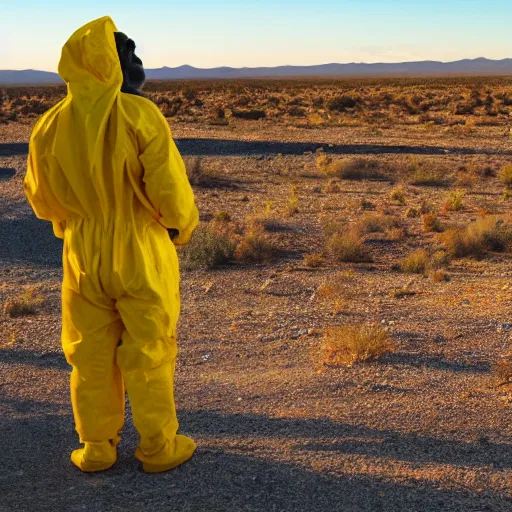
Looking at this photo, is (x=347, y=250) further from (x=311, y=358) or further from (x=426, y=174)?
(x=426, y=174)

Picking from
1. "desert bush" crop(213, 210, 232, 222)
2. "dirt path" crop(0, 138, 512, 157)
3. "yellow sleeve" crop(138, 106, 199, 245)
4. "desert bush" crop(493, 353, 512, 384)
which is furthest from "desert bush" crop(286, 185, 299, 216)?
"yellow sleeve" crop(138, 106, 199, 245)

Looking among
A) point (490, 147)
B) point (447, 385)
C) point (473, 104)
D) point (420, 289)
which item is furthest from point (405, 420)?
point (473, 104)

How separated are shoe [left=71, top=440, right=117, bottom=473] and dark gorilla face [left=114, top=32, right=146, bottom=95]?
1.82 meters

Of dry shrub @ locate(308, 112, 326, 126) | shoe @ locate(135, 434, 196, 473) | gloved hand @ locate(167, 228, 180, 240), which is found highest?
dry shrub @ locate(308, 112, 326, 126)

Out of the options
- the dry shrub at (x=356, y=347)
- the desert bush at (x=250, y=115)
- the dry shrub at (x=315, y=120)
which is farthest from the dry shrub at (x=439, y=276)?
the desert bush at (x=250, y=115)

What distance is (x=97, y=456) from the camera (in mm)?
4012

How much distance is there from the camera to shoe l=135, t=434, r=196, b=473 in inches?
157

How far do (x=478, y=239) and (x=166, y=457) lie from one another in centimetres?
713

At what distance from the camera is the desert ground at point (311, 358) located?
3930 millimetres

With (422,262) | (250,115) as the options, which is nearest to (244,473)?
(422,262)

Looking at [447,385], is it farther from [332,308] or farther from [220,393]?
[332,308]

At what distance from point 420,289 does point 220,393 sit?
3.71 m

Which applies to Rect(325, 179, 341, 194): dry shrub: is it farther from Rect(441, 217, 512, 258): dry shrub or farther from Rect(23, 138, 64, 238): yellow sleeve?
Rect(23, 138, 64, 238): yellow sleeve

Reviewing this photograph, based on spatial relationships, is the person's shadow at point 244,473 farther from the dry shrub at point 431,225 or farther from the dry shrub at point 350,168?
the dry shrub at point 350,168
